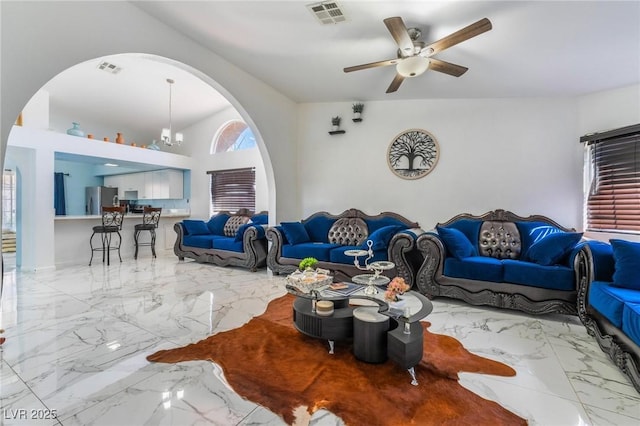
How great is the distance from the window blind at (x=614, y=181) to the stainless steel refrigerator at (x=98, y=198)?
10.4 m

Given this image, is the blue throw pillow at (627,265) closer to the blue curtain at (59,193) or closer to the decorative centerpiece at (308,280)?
the decorative centerpiece at (308,280)

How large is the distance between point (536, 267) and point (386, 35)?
2771 millimetres

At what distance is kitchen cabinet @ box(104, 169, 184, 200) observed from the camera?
24.0ft

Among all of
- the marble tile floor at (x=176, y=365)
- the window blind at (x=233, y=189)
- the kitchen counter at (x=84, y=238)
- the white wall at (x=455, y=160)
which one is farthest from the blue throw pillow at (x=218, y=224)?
the marble tile floor at (x=176, y=365)

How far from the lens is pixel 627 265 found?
2.13m

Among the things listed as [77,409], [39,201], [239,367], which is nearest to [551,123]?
[239,367]

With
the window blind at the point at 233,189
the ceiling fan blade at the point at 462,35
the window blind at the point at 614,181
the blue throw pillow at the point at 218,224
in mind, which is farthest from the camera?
the window blind at the point at 233,189

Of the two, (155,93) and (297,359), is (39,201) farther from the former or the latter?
(297,359)

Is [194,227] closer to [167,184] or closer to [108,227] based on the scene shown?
[108,227]

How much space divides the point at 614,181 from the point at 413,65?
2678 millimetres

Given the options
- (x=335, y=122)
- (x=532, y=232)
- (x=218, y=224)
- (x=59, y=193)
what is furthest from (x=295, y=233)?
(x=59, y=193)

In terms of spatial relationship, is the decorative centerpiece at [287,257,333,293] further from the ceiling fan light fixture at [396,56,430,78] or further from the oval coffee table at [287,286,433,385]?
the ceiling fan light fixture at [396,56,430,78]

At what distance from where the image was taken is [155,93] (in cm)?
604

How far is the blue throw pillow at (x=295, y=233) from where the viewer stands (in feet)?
14.5
